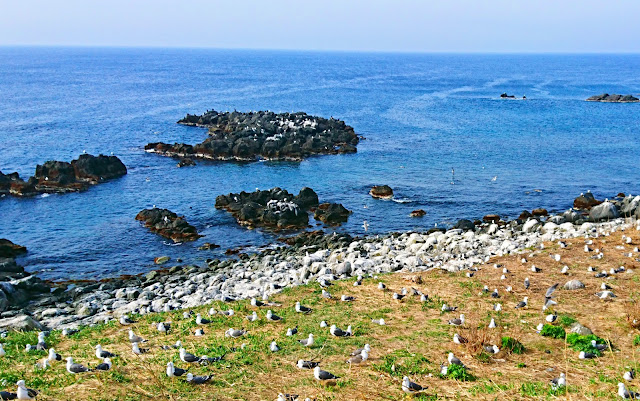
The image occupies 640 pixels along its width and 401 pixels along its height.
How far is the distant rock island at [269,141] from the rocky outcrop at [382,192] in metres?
17.1

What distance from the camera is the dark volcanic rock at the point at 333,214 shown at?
4112cm

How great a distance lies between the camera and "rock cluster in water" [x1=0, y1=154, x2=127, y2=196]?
48.7 m

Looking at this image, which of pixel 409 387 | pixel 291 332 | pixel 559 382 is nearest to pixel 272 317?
pixel 291 332

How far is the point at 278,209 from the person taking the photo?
1633 inches

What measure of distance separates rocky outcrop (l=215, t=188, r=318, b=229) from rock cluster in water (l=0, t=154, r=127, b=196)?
1561 cm

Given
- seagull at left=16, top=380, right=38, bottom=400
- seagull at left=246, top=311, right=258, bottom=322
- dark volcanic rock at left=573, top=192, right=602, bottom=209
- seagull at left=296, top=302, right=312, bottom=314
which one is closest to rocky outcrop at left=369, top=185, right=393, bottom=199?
dark volcanic rock at left=573, top=192, right=602, bottom=209

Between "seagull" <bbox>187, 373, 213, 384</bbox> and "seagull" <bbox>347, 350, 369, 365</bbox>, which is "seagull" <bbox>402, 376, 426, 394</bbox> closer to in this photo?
"seagull" <bbox>347, 350, 369, 365</bbox>

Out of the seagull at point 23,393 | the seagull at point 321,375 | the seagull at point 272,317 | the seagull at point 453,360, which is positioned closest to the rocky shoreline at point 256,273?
the seagull at point 272,317

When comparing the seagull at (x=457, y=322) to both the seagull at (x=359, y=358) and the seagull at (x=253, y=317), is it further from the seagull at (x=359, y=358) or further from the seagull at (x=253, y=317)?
the seagull at (x=253, y=317)

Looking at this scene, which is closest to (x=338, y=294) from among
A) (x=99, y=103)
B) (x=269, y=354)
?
(x=269, y=354)

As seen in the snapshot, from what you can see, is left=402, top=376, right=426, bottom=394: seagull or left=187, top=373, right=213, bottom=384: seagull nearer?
left=402, top=376, right=426, bottom=394: seagull

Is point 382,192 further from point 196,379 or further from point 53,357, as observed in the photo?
point 196,379

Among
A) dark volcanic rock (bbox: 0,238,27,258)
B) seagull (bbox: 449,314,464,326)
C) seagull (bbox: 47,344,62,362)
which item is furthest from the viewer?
dark volcanic rock (bbox: 0,238,27,258)

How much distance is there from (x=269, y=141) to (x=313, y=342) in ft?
167
